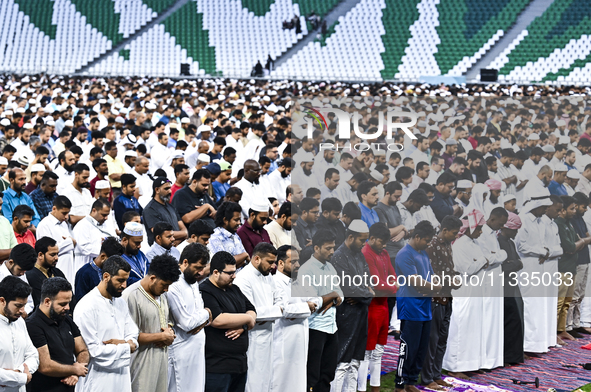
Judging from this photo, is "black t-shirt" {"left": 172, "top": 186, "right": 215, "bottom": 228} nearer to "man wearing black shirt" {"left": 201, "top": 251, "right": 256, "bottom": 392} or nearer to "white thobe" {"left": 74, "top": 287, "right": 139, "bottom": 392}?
"man wearing black shirt" {"left": 201, "top": 251, "right": 256, "bottom": 392}

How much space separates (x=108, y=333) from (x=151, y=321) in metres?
0.33

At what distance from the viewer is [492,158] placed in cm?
978

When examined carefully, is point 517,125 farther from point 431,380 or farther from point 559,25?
point 559,25

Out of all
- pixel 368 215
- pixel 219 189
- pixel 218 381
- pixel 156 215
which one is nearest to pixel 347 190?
pixel 368 215

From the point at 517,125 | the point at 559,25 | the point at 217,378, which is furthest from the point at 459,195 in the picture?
the point at 559,25

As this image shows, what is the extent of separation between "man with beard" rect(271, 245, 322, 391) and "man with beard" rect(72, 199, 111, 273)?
5.46 ft

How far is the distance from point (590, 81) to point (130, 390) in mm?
26517

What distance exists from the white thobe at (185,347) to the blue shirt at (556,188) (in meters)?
5.65

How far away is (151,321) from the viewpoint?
4715mm

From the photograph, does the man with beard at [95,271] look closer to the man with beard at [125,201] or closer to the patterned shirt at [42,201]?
the man with beard at [125,201]

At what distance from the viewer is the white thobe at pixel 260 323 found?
17.6ft

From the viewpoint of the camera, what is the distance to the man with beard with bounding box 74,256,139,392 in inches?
174

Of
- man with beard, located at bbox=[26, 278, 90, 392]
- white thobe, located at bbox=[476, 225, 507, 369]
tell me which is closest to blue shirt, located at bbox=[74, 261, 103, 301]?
man with beard, located at bbox=[26, 278, 90, 392]

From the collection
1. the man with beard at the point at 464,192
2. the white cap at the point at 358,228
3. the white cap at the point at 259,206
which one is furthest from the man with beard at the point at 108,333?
the man with beard at the point at 464,192
